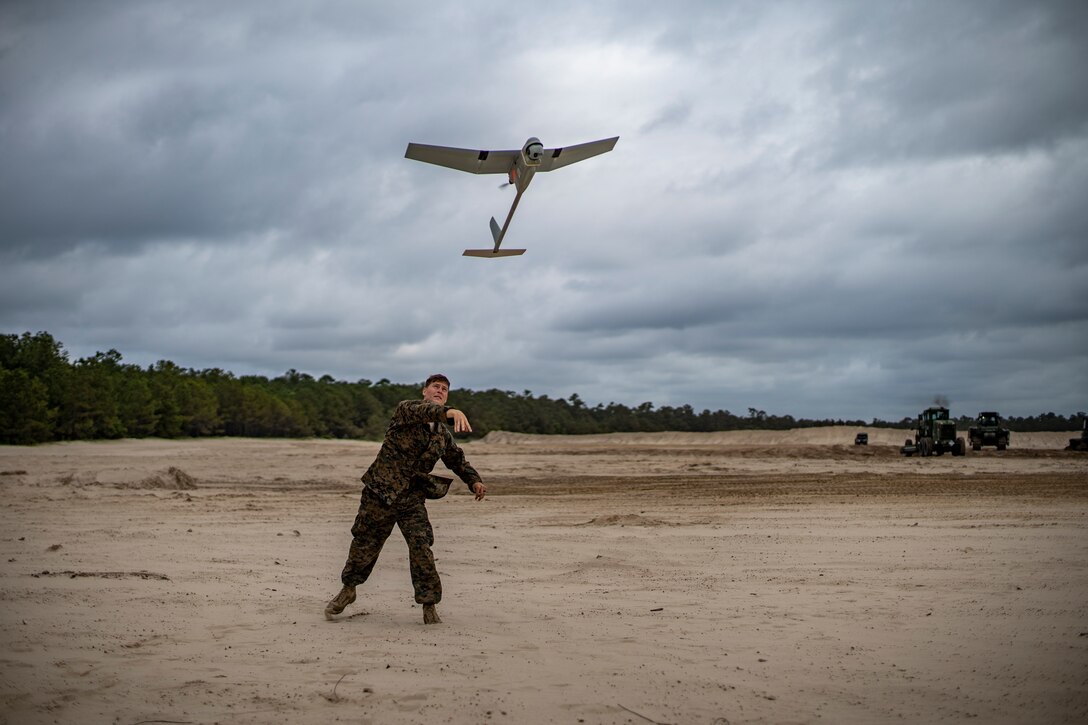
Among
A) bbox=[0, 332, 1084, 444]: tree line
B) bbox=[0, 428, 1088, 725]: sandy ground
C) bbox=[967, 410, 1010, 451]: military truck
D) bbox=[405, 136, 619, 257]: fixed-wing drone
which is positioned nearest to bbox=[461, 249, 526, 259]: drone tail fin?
bbox=[405, 136, 619, 257]: fixed-wing drone

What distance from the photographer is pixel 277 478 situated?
97.0 ft

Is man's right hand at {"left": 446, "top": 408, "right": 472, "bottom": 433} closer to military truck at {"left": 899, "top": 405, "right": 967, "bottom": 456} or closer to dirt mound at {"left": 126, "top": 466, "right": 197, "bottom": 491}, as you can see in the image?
dirt mound at {"left": 126, "top": 466, "right": 197, "bottom": 491}

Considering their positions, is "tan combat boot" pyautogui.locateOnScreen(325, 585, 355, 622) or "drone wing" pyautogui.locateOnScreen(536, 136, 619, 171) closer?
"tan combat boot" pyautogui.locateOnScreen(325, 585, 355, 622)

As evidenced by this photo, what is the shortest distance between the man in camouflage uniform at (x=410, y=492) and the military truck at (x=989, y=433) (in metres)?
51.2

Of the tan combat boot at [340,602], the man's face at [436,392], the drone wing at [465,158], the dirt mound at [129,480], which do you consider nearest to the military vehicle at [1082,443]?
the drone wing at [465,158]

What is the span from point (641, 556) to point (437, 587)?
15.9 ft

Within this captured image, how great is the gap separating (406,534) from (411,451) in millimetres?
680

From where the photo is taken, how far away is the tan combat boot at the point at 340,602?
7.75 meters

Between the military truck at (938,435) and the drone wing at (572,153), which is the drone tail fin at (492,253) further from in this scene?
the military truck at (938,435)

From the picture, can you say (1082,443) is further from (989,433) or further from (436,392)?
(436,392)

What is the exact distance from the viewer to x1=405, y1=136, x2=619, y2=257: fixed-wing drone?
16.5 m

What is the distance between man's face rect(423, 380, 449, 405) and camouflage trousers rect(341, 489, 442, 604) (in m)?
0.80

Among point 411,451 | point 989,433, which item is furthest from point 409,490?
point 989,433

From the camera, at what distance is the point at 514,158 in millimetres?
17125
